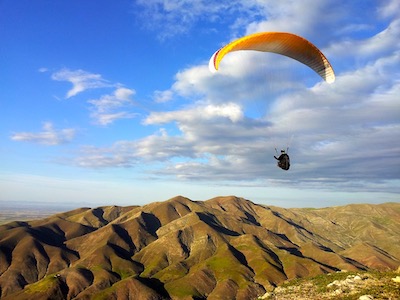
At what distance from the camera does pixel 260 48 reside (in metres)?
37.3

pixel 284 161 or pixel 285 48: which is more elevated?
pixel 285 48

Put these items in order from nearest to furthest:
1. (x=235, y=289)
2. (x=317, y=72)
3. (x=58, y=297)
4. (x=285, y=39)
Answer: (x=285, y=39) → (x=317, y=72) → (x=58, y=297) → (x=235, y=289)

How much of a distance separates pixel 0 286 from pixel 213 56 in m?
220

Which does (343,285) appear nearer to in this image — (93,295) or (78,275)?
(93,295)

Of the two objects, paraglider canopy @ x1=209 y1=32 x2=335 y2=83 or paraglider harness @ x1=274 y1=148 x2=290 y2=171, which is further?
paraglider harness @ x1=274 y1=148 x2=290 y2=171

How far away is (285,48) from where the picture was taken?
125 feet

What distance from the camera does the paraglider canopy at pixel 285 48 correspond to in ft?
116

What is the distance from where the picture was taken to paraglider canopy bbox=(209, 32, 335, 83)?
35.3 m

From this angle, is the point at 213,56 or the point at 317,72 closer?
the point at 213,56

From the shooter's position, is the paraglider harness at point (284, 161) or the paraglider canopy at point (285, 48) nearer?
the paraglider canopy at point (285, 48)

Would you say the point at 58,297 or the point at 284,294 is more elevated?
the point at 284,294

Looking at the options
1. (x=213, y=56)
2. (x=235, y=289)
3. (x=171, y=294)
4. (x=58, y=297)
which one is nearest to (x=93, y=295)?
(x=58, y=297)

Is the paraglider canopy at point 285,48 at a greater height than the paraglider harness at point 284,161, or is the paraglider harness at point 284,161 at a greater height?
the paraglider canopy at point 285,48

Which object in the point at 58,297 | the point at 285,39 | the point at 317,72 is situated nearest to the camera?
the point at 285,39
